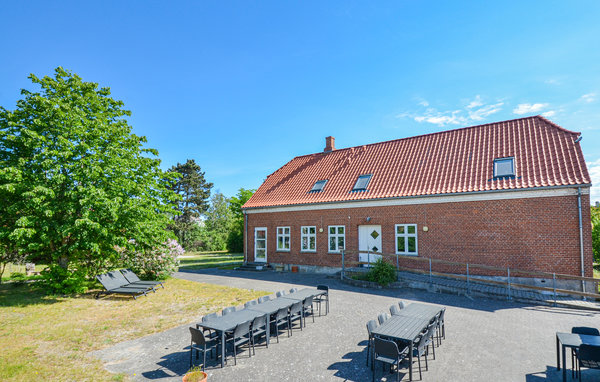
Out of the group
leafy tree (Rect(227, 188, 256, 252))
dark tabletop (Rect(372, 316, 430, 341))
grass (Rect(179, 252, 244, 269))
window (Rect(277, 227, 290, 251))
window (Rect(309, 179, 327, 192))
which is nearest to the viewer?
dark tabletop (Rect(372, 316, 430, 341))

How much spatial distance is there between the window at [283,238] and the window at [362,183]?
5.18 meters

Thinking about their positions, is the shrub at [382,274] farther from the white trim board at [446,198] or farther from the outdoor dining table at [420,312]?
the outdoor dining table at [420,312]

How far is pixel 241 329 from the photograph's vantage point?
20.9ft

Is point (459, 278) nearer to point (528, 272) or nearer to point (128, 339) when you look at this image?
point (528, 272)

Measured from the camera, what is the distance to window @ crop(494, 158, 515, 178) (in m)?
13.6

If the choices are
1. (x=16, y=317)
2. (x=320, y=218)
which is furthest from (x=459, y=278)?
(x=16, y=317)

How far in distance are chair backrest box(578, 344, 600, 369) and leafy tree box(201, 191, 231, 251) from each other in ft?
130

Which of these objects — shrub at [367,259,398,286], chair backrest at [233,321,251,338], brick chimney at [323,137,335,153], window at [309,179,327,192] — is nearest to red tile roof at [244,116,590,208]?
window at [309,179,327,192]

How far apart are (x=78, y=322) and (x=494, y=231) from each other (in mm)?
15418

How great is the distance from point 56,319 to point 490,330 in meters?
12.2

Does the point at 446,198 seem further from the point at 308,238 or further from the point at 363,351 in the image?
the point at 363,351

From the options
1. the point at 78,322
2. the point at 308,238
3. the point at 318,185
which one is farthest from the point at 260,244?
the point at 78,322

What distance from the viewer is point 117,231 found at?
12312 mm

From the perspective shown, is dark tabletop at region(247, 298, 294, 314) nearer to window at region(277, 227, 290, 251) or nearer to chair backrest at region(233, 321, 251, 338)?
chair backrest at region(233, 321, 251, 338)
